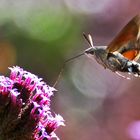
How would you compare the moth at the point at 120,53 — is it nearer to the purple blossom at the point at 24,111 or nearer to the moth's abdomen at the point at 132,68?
the moth's abdomen at the point at 132,68

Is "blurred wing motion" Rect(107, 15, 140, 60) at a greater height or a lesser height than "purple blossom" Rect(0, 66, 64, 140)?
greater

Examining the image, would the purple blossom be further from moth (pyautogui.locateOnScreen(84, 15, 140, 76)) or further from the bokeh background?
the bokeh background

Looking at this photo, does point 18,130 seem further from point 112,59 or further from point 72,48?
point 72,48

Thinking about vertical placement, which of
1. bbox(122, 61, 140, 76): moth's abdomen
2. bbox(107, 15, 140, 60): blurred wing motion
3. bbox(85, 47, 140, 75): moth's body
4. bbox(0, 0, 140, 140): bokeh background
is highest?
bbox(0, 0, 140, 140): bokeh background

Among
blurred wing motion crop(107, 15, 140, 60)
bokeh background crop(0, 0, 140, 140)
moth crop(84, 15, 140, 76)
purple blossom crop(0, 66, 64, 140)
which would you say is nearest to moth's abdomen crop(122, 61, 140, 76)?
moth crop(84, 15, 140, 76)

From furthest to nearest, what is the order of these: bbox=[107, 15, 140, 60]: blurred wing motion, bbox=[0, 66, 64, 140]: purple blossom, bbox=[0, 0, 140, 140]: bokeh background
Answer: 1. bbox=[0, 0, 140, 140]: bokeh background
2. bbox=[107, 15, 140, 60]: blurred wing motion
3. bbox=[0, 66, 64, 140]: purple blossom

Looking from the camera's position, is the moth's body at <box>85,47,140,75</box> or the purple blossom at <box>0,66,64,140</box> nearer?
the purple blossom at <box>0,66,64,140</box>

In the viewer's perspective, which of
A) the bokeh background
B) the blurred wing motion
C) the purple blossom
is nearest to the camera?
the purple blossom
